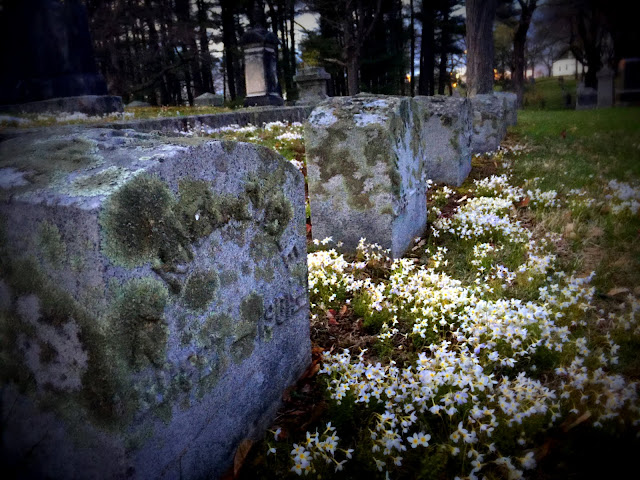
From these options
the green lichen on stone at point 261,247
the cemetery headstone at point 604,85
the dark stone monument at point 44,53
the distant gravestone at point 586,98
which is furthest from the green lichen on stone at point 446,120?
the distant gravestone at point 586,98

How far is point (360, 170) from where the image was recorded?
4105 millimetres

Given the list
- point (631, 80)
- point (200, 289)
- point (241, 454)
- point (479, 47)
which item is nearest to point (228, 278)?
point (200, 289)

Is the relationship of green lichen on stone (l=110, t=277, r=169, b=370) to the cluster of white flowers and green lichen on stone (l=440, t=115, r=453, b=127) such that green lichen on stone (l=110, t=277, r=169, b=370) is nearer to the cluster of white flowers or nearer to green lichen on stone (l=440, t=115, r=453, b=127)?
the cluster of white flowers

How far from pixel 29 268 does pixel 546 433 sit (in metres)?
2.30

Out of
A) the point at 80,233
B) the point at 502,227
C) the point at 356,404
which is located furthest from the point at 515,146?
the point at 80,233

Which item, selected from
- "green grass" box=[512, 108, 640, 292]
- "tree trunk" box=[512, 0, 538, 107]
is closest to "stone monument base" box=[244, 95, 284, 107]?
"green grass" box=[512, 108, 640, 292]

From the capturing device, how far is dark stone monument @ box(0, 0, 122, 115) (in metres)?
11.7

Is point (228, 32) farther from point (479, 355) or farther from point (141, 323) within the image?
point (141, 323)

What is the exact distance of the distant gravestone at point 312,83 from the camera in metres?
17.2

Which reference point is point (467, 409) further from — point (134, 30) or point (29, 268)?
point (134, 30)

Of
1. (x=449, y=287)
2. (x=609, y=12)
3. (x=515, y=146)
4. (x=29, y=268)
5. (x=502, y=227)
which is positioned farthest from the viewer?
(x=515, y=146)

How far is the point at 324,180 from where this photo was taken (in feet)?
13.9

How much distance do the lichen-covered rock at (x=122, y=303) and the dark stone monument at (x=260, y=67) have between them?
1656 cm

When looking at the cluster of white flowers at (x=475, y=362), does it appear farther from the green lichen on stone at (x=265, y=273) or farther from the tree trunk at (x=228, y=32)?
the tree trunk at (x=228, y=32)
